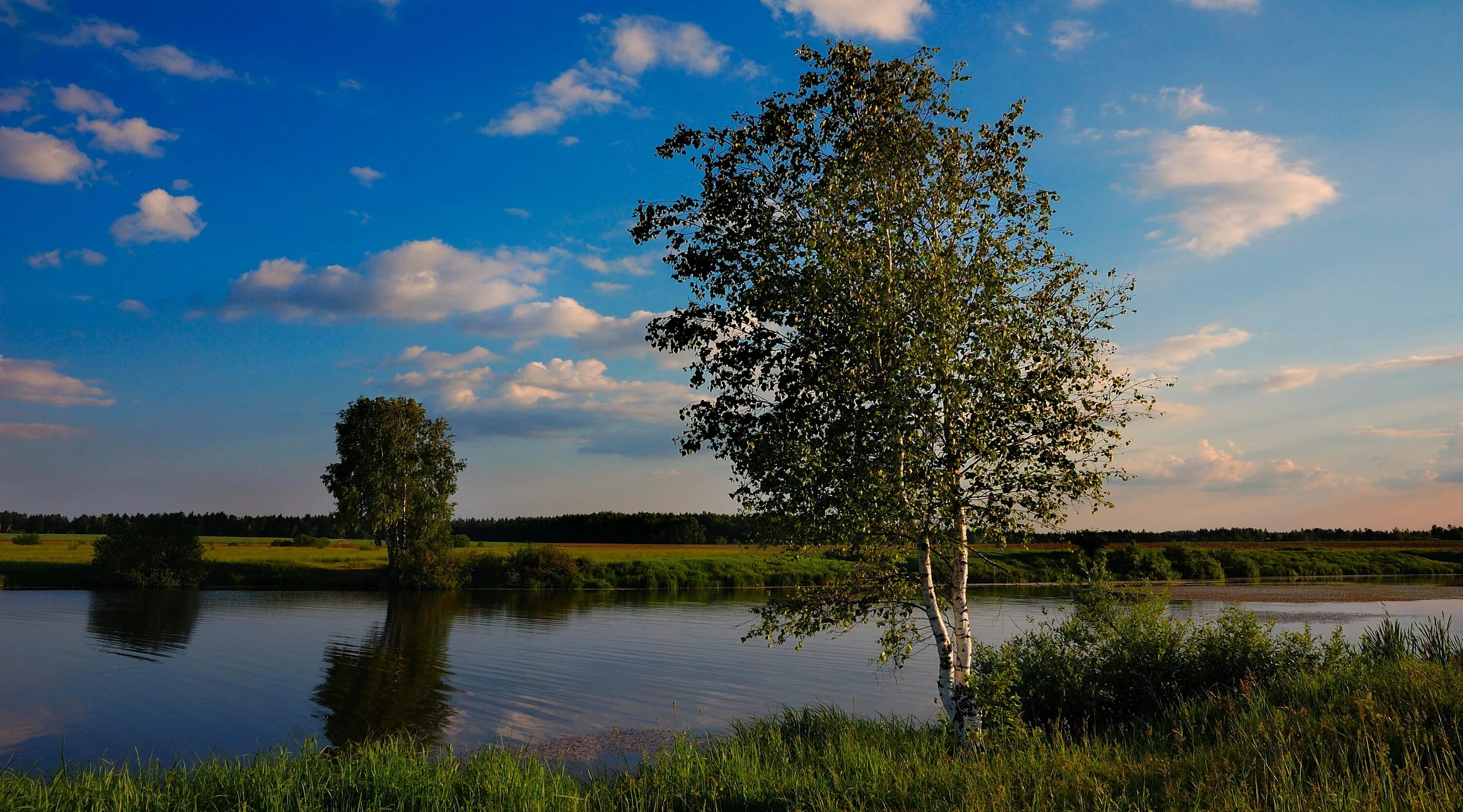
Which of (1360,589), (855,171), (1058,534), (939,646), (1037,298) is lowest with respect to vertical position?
(1360,589)

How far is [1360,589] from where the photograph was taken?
214ft

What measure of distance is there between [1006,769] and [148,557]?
244 feet

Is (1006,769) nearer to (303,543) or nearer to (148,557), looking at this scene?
(148,557)

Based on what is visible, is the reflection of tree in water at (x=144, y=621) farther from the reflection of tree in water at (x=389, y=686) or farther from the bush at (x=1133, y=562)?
the bush at (x=1133, y=562)

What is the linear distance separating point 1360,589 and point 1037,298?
67517 mm

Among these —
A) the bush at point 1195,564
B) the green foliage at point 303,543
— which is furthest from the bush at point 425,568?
the bush at point 1195,564

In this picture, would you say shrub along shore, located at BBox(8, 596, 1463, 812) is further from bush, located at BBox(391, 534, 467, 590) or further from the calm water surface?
bush, located at BBox(391, 534, 467, 590)

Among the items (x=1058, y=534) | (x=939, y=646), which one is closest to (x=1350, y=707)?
(x=1058, y=534)

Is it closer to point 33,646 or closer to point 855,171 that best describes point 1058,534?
point 855,171

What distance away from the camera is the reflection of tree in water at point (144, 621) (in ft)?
119

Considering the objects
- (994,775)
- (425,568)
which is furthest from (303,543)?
(994,775)

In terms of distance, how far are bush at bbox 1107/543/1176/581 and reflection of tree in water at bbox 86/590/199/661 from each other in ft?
186

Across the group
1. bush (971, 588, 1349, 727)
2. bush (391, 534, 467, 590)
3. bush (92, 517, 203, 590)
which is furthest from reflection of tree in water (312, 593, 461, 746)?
bush (92, 517, 203, 590)

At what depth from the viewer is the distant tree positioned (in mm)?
68625
